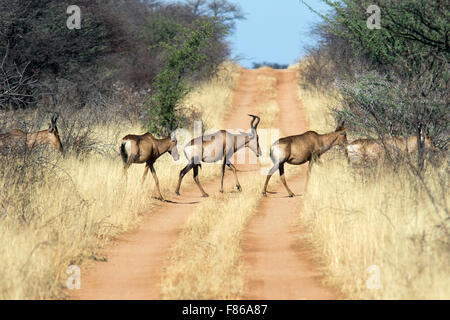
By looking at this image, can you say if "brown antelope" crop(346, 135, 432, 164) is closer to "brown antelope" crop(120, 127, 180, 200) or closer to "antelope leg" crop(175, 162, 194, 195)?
"antelope leg" crop(175, 162, 194, 195)

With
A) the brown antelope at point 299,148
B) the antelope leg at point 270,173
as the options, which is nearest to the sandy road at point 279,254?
the antelope leg at point 270,173

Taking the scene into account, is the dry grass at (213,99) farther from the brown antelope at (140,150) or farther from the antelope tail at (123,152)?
the antelope tail at (123,152)

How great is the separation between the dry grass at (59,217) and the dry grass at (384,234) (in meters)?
2.64

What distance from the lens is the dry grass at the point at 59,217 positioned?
5926 millimetres

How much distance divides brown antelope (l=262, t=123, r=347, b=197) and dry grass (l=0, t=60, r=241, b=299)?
218cm

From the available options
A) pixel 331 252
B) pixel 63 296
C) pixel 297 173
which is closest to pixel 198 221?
pixel 331 252

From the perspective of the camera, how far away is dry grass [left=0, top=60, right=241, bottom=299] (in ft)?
19.4

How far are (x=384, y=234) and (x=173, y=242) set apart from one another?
2665mm

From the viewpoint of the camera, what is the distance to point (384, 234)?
22.3 feet

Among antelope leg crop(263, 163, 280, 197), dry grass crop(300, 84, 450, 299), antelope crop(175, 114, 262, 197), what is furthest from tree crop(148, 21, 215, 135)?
dry grass crop(300, 84, 450, 299)

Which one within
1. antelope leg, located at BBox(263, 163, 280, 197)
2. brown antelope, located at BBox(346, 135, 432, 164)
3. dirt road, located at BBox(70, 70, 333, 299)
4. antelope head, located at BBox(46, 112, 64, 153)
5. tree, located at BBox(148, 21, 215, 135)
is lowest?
dirt road, located at BBox(70, 70, 333, 299)

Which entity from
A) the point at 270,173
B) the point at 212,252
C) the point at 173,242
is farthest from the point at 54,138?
the point at 212,252

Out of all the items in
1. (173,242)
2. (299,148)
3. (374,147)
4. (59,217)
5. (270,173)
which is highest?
(299,148)

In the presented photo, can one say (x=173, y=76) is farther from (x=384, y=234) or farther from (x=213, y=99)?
(x=384, y=234)
